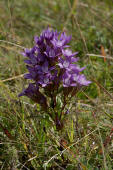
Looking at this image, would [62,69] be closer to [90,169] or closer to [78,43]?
[90,169]

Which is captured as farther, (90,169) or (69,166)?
(69,166)

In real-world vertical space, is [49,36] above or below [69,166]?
above

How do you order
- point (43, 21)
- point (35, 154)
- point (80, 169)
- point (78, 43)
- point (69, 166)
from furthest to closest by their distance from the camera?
1. point (43, 21)
2. point (78, 43)
3. point (35, 154)
4. point (69, 166)
5. point (80, 169)

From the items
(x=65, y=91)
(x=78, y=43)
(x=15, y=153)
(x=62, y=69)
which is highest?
(x=78, y=43)

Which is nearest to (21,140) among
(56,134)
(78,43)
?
(56,134)

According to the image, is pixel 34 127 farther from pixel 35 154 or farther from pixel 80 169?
pixel 80 169

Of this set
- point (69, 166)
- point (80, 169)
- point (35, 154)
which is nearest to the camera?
point (80, 169)

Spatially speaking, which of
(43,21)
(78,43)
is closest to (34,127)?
(78,43)

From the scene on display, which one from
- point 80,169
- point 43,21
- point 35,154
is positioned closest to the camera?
point 80,169

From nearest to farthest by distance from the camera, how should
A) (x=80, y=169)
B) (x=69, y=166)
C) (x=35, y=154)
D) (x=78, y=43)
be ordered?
1. (x=80, y=169)
2. (x=69, y=166)
3. (x=35, y=154)
4. (x=78, y=43)
